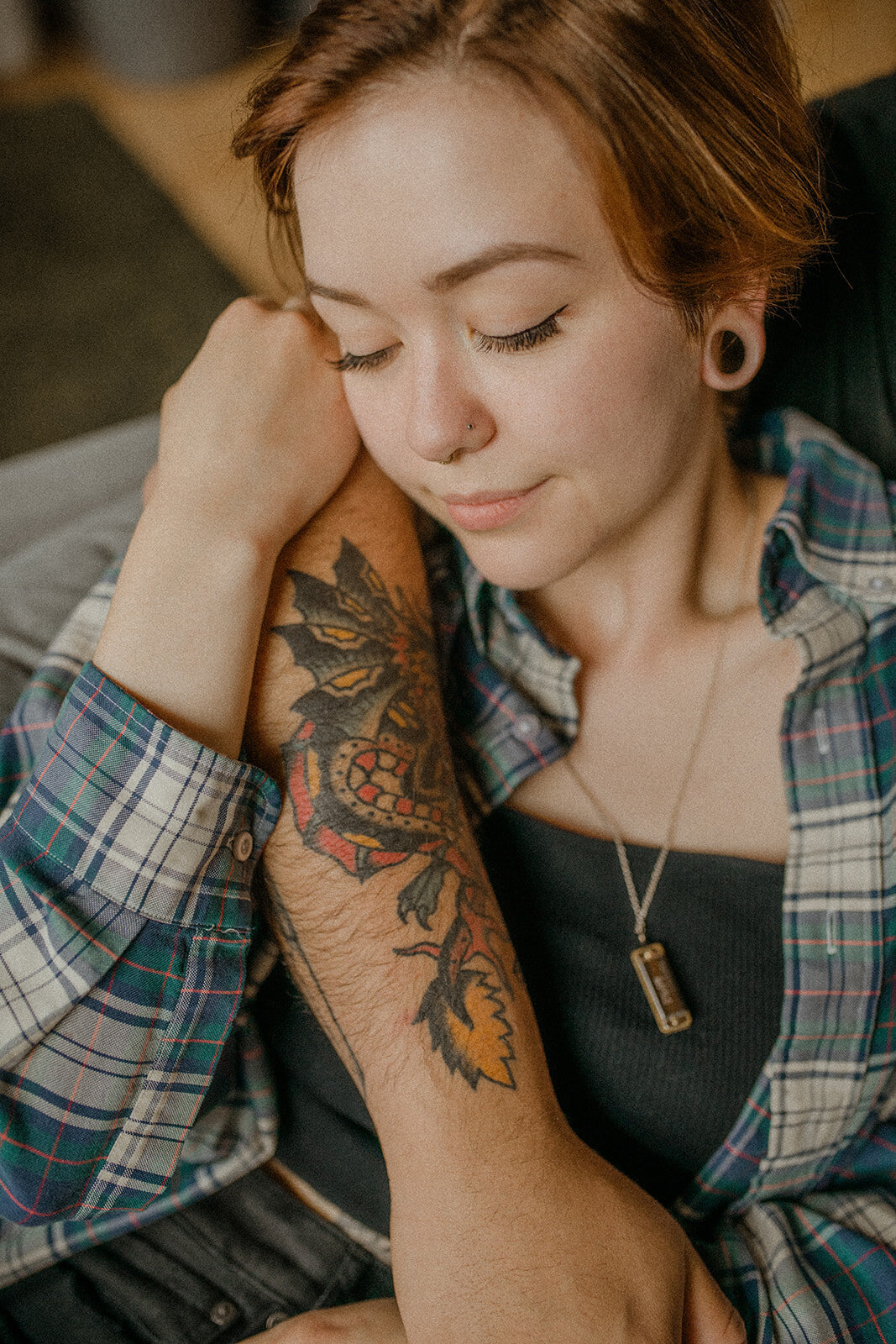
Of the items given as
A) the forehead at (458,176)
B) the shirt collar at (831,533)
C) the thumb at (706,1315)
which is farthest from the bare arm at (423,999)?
the shirt collar at (831,533)

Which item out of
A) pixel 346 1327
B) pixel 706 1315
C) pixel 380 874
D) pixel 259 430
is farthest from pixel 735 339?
pixel 346 1327

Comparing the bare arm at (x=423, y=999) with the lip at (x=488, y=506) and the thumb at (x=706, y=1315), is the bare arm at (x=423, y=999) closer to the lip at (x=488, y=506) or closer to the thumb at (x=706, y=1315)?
the thumb at (x=706, y=1315)

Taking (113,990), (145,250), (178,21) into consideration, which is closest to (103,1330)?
(113,990)

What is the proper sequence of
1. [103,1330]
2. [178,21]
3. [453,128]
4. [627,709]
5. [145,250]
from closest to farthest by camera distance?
[453,128]
[103,1330]
[627,709]
[145,250]
[178,21]

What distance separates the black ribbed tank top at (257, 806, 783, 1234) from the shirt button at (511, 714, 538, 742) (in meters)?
0.10

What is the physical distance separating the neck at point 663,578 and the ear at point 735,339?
134 mm

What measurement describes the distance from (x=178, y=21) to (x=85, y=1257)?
426 centimetres

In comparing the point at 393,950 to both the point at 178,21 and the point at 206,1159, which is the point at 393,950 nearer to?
the point at 206,1159

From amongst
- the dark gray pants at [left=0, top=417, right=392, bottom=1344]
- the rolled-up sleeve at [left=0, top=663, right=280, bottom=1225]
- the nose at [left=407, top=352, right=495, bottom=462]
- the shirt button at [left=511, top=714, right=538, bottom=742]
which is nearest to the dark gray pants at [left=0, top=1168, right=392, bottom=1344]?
the dark gray pants at [left=0, top=417, right=392, bottom=1344]

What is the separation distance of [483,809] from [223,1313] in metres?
0.61

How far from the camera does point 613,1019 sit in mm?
1123

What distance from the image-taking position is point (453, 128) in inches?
34.2

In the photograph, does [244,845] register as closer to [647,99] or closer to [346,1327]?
[346,1327]

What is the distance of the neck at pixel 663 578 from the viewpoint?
1264 millimetres
